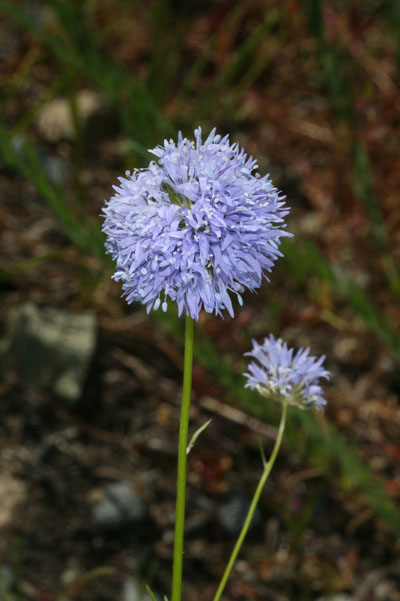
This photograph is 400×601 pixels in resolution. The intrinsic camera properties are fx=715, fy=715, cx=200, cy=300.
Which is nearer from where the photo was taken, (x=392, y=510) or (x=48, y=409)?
(x=392, y=510)

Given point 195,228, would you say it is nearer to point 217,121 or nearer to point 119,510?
point 119,510

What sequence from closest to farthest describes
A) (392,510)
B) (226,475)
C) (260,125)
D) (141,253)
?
(141,253)
(392,510)
(226,475)
(260,125)

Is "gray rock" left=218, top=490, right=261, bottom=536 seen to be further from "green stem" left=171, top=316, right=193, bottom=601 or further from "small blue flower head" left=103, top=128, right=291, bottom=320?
"small blue flower head" left=103, top=128, right=291, bottom=320

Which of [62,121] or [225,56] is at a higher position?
[225,56]

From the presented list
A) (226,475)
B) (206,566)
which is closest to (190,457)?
(226,475)

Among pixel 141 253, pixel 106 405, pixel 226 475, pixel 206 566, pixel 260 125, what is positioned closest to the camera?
pixel 141 253

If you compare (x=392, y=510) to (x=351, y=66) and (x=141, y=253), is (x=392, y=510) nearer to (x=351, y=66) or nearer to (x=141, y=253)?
(x=141, y=253)

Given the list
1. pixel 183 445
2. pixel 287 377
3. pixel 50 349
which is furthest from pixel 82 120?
pixel 183 445

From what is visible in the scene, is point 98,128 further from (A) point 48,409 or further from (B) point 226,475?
(B) point 226,475

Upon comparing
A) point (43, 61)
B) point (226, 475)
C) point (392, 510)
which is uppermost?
point (43, 61)
